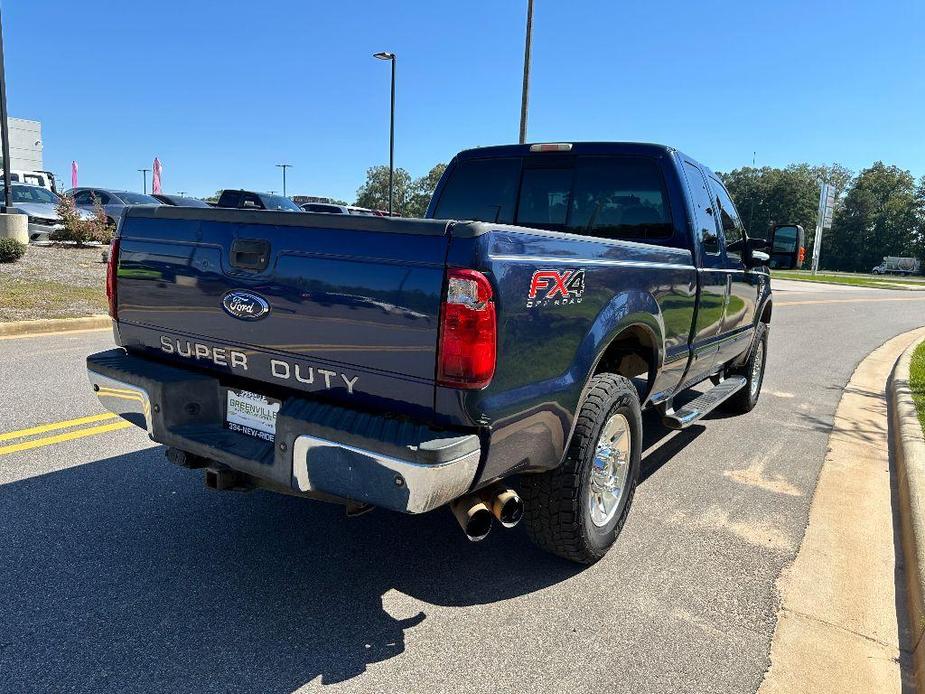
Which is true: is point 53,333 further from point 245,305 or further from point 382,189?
point 382,189

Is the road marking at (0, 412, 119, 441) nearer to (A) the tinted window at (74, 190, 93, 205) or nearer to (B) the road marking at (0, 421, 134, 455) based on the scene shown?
(B) the road marking at (0, 421, 134, 455)

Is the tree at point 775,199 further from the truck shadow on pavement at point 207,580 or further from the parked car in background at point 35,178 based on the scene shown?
the truck shadow on pavement at point 207,580

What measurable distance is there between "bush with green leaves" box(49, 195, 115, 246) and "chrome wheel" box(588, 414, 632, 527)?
15.7 metres

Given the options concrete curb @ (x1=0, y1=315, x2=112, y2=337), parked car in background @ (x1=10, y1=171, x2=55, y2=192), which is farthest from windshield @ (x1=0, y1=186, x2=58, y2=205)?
concrete curb @ (x1=0, y1=315, x2=112, y2=337)

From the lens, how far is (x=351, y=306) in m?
2.47

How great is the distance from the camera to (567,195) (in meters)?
4.49

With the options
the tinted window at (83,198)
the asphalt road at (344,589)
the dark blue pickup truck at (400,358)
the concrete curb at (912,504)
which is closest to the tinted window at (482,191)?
the dark blue pickup truck at (400,358)

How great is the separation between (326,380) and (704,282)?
2789 mm

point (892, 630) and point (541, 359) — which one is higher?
point (541, 359)

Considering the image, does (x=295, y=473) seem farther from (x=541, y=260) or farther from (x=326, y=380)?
(x=541, y=260)

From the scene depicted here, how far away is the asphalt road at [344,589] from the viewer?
246cm

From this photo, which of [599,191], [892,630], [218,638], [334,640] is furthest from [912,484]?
[218,638]

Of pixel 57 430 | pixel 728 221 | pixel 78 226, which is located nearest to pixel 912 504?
pixel 728 221

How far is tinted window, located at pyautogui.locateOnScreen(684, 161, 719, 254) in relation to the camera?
443cm
